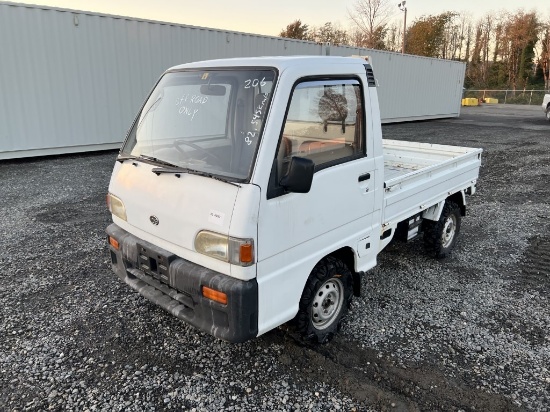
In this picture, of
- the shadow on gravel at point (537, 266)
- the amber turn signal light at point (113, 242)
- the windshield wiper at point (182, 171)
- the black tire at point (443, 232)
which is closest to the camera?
the windshield wiper at point (182, 171)

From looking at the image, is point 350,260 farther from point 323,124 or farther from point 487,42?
point 487,42

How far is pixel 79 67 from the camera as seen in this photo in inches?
424

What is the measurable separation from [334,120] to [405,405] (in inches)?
76.3

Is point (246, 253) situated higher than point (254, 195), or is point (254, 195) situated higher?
point (254, 195)

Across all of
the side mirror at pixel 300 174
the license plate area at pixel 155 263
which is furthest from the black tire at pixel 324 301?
the license plate area at pixel 155 263

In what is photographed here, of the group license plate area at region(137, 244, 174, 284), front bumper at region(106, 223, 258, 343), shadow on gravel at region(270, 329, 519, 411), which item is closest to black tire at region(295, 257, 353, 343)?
shadow on gravel at region(270, 329, 519, 411)

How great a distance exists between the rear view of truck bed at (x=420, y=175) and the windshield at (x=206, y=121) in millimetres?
1385

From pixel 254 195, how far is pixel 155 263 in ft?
3.10

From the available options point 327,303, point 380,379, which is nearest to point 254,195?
point 327,303

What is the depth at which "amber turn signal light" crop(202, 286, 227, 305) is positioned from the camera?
2.44 meters

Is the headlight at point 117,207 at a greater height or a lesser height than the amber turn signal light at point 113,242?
greater

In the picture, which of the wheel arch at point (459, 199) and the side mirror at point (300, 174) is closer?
the side mirror at point (300, 174)

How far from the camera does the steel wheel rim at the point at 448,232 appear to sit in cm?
475

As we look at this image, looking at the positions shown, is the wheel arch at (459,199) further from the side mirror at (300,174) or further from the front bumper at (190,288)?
the front bumper at (190,288)
